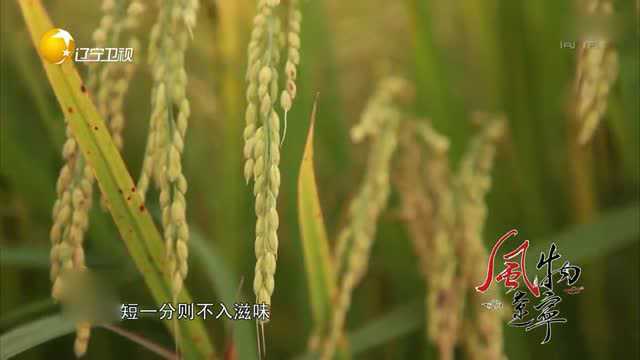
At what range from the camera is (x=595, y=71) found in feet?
2.23

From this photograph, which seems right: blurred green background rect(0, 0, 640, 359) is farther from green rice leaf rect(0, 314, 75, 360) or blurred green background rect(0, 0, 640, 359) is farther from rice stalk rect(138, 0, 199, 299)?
rice stalk rect(138, 0, 199, 299)

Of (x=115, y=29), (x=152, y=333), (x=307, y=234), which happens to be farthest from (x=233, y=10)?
(x=152, y=333)

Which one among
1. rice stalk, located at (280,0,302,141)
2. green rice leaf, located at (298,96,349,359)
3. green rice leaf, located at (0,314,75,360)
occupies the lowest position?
green rice leaf, located at (0,314,75,360)

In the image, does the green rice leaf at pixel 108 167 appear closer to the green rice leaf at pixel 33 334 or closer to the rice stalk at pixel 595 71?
the green rice leaf at pixel 33 334

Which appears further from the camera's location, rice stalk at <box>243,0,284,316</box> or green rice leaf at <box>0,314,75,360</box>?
green rice leaf at <box>0,314,75,360</box>

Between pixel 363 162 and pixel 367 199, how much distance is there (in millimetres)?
89

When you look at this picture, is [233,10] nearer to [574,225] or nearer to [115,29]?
[115,29]

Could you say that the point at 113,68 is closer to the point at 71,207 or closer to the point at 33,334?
the point at 71,207

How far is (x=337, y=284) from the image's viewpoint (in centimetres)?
72

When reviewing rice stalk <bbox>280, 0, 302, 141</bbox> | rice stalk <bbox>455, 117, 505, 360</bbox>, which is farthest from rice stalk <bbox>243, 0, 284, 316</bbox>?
rice stalk <bbox>455, 117, 505, 360</bbox>

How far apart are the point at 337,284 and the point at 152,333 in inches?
7.8

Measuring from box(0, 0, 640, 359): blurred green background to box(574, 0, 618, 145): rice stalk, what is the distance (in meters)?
0.02

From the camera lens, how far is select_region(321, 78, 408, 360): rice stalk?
0.68 metres

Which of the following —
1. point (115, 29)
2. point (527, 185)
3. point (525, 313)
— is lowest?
point (525, 313)
